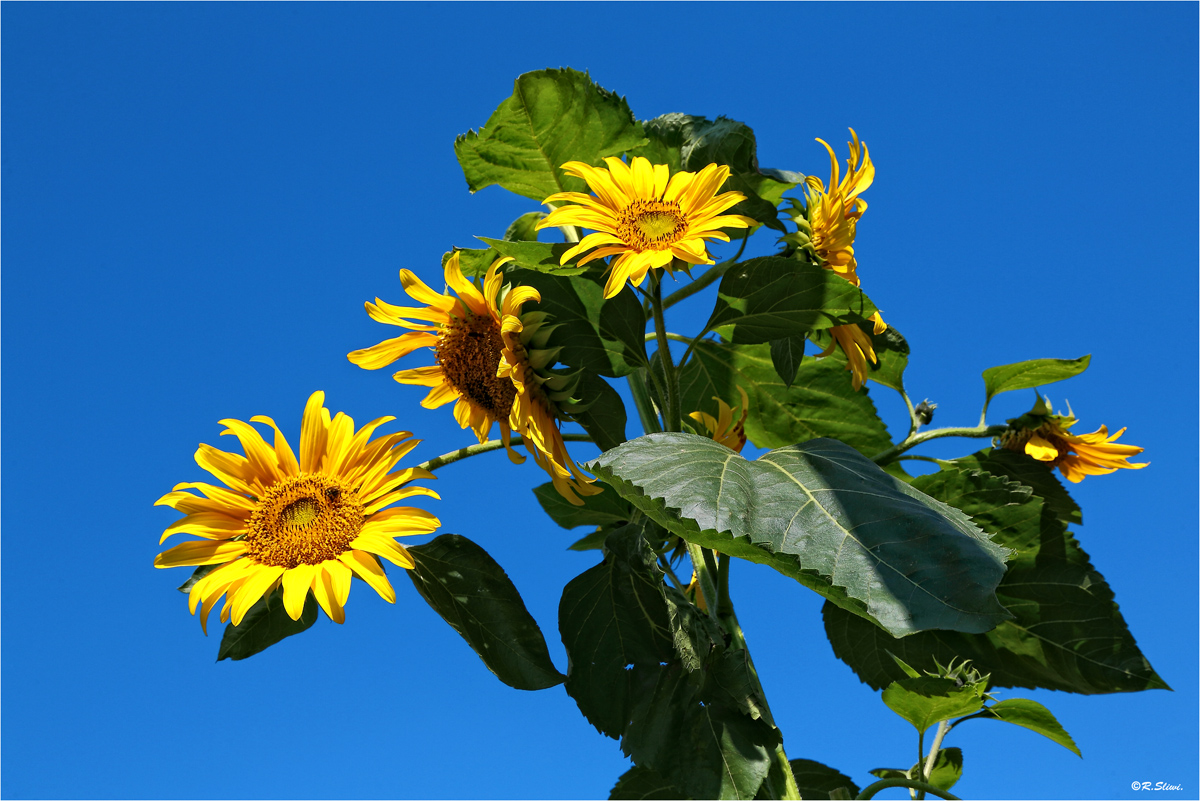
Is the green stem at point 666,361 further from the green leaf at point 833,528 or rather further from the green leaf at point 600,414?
the green leaf at point 833,528

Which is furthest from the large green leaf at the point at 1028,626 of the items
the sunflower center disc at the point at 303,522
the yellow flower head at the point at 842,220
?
the sunflower center disc at the point at 303,522

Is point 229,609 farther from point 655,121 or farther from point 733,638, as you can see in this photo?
point 655,121

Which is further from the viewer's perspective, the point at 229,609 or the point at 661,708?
the point at 661,708

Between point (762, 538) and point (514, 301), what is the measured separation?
1.88 ft

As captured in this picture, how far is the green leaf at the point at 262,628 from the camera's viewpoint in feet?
5.01

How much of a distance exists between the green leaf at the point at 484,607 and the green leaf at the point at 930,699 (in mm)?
593

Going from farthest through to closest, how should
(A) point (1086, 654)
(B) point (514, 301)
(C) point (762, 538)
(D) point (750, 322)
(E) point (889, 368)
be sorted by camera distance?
(E) point (889, 368) → (A) point (1086, 654) → (D) point (750, 322) → (B) point (514, 301) → (C) point (762, 538)

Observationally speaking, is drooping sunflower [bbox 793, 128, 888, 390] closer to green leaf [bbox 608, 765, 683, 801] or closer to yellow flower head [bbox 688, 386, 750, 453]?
yellow flower head [bbox 688, 386, 750, 453]

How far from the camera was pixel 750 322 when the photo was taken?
1.59 meters

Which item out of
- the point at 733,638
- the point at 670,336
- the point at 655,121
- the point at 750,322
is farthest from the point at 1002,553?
the point at 655,121

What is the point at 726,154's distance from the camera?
172 cm

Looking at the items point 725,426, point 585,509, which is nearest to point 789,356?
point 725,426

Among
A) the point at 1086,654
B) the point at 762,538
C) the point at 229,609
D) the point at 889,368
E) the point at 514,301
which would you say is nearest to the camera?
the point at 762,538

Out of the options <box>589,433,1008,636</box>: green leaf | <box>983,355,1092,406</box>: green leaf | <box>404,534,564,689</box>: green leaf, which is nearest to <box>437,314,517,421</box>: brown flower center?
<box>404,534,564,689</box>: green leaf
